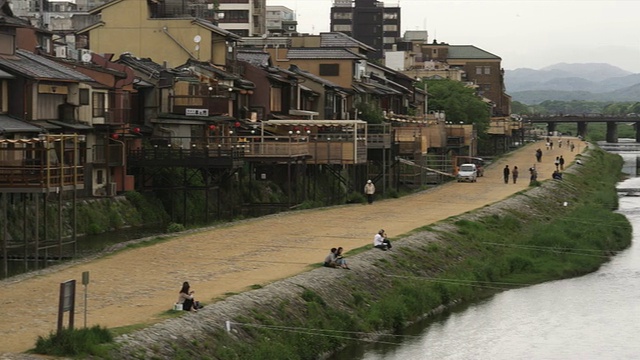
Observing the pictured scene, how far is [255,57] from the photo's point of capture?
77.1m

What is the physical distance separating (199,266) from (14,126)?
48.3ft

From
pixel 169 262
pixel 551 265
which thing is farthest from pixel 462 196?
pixel 169 262

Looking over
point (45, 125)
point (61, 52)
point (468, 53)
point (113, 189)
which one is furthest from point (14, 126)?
point (468, 53)

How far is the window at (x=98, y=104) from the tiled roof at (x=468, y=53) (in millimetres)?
128080

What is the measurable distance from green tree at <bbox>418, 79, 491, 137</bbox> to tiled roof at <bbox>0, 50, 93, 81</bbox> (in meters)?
67.2

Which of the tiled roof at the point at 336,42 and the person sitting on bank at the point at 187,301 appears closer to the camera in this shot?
the person sitting on bank at the point at 187,301

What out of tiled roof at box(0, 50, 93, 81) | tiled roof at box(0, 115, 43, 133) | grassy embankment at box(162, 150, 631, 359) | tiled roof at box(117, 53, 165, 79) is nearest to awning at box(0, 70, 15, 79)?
tiled roof at box(0, 50, 93, 81)

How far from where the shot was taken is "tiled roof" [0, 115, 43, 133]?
4534 centimetres

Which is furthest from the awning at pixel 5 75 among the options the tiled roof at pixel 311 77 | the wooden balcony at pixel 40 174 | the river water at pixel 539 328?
the tiled roof at pixel 311 77

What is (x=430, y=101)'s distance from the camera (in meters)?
122

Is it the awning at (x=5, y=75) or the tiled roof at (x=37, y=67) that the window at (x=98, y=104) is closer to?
the tiled roof at (x=37, y=67)

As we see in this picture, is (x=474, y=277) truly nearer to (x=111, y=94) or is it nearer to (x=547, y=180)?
(x=111, y=94)

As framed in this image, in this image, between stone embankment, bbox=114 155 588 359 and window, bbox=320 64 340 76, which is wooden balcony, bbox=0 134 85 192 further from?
window, bbox=320 64 340 76

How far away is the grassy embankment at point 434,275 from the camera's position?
28.3 m
